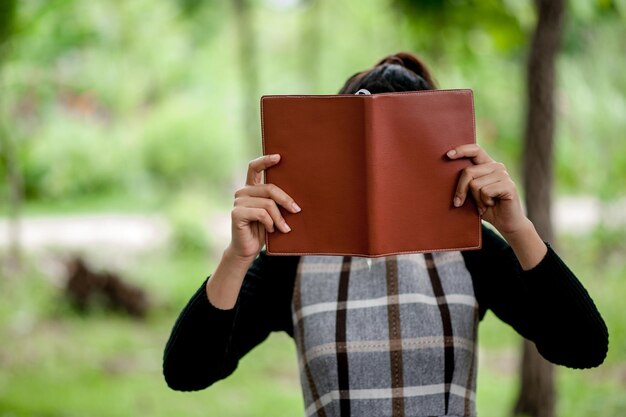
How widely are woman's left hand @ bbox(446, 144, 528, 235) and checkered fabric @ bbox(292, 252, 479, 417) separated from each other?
0.54ft

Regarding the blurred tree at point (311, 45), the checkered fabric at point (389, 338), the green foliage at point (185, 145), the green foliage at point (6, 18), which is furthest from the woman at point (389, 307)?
the green foliage at point (185, 145)

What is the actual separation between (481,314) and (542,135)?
5.46 feet

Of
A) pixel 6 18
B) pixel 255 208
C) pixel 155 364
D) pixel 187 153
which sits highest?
pixel 6 18

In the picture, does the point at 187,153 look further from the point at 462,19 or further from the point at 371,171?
the point at 371,171

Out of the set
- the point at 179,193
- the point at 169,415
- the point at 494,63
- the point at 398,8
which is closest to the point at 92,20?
the point at 179,193

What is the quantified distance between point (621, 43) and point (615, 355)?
78.3 inches

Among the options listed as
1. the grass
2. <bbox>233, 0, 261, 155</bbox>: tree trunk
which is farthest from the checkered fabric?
<bbox>233, 0, 261, 155</bbox>: tree trunk

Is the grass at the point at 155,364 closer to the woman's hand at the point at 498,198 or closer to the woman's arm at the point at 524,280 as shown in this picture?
the woman's arm at the point at 524,280

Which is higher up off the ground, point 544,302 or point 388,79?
point 388,79

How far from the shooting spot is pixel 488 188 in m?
1.10

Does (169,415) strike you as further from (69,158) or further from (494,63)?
(69,158)

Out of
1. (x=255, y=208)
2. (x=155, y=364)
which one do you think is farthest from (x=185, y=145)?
(x=255, y=208)

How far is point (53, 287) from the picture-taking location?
6082mm

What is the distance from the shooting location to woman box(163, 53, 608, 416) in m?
1.14
